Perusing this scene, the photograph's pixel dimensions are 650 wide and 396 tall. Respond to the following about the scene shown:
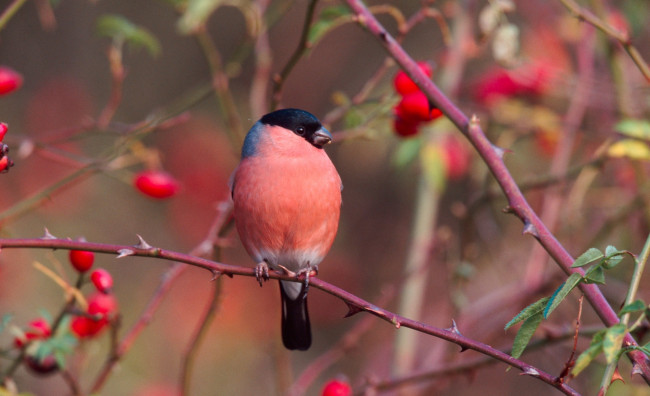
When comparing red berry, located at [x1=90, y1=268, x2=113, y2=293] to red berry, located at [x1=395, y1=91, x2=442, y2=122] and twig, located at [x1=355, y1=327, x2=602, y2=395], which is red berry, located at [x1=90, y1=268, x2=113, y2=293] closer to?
twig, located at [x1=355, y1=327, x2=602, y2=395]

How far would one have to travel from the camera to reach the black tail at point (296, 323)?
7.79 ft

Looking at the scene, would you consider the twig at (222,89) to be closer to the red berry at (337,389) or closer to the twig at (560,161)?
the red berry at (337,389)

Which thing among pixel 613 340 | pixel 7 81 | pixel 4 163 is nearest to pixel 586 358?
pixel 613 340

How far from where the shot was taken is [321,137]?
218 centimetres

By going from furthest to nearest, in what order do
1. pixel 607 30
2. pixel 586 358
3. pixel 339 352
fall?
pixel 339 352 < pixel 607 30 < pixel 586 358

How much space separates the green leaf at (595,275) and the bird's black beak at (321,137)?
1084 millimetres

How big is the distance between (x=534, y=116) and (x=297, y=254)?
52.2 inches

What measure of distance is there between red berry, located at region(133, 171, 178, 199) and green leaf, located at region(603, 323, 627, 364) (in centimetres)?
158

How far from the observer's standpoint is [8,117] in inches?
190

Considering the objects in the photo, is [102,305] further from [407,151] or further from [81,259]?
[407,151]

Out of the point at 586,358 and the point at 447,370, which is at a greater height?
the point at 447,370

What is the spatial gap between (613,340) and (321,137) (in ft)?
4.13

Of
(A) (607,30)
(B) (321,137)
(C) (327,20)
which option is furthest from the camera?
(B) (321,137)

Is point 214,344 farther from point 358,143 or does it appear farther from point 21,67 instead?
point 21,67
